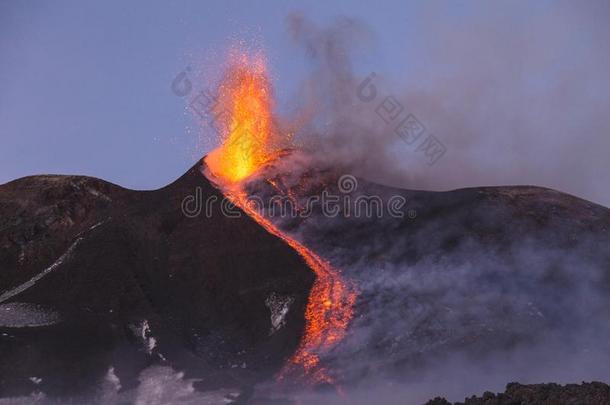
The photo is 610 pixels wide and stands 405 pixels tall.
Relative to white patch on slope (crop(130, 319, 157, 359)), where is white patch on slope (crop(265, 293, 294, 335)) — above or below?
above

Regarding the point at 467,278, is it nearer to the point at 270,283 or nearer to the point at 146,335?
Answer: the point at 270,283

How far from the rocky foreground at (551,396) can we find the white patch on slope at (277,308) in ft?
48.8

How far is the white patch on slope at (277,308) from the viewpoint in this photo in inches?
1325

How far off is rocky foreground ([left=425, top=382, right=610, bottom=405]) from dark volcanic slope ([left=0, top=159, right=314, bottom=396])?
12882mm

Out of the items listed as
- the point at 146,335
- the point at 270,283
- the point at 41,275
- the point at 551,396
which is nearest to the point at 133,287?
the point at 146,335

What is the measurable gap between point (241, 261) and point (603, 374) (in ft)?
58.4

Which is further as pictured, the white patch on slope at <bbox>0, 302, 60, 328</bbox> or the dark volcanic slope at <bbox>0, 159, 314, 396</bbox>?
the white patch on slope at <bbox>0, 302, 60, 328</bbox>

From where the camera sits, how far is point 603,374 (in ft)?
87.0

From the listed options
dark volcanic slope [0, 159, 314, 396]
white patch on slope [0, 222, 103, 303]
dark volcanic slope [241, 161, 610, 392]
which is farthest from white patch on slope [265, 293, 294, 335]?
white patch on slope [0, 222, 103, 303]

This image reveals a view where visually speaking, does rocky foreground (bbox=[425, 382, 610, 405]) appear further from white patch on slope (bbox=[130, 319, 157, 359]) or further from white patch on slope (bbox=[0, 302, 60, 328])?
white patch on slope (bbox=[0, 302, 60, 328])

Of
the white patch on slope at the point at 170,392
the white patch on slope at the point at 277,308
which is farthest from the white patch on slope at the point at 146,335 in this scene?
the white patch on slope at the point at 277,308

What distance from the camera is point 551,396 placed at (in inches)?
732

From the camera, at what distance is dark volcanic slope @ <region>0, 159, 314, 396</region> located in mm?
31531

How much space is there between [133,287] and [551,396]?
76.5 feet
